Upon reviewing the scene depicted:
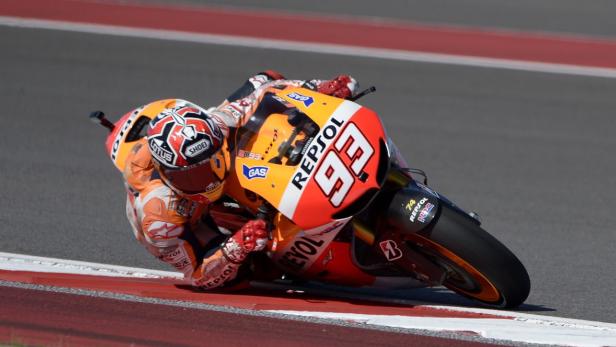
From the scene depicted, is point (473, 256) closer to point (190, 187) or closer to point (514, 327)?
point (514, 327)

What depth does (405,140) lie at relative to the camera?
31.8 ft

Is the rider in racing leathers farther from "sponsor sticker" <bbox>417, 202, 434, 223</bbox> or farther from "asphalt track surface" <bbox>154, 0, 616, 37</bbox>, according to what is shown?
"asphalt track surface" <bbox>154, 0, 616, 37</bbox>

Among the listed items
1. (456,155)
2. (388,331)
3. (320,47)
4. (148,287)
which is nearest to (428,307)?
(388,331)

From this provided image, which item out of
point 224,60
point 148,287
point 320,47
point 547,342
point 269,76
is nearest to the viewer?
point 547,342

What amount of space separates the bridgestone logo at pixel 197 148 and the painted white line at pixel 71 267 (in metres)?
1.32

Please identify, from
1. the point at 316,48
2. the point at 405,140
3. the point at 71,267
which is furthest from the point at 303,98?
the point at 316,48

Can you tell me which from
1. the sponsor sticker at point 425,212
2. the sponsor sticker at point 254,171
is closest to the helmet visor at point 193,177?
the sponsor sticker at point 254,171

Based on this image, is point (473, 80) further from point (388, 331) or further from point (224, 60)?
point (388, 331)

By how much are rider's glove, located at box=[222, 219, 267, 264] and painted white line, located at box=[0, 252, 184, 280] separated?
1.04 metres

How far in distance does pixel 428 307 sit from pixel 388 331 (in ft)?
2.43

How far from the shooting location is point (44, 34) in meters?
12.8

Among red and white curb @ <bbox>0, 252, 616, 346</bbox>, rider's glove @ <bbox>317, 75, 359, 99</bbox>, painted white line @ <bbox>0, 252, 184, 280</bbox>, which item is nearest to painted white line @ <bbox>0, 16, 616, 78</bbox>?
rider's glove @ <bbox>317, 75, 359, 99</bbox>

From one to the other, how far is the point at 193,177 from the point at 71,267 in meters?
1.51

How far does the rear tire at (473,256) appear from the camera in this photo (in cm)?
559
